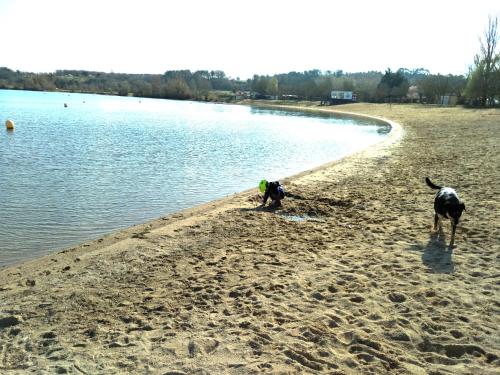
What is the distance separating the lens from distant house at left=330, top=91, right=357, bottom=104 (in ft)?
367

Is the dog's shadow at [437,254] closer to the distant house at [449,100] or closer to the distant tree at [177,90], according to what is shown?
the distant house at [449,100]

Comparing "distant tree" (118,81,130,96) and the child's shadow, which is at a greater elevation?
"distant tree" (118,81,130,96)

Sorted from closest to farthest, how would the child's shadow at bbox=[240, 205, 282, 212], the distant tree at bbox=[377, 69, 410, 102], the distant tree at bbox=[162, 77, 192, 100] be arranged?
the child's shadow at bbox=[240, 205, 282, 212] < the distant tree at bbox=[377, 69, 410, 102] < the distant tree at bbox=[162, 77, 192, 100]

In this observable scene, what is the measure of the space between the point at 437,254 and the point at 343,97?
112 meters

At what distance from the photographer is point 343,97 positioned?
113812 millimetres

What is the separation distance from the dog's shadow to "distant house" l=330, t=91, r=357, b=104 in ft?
354

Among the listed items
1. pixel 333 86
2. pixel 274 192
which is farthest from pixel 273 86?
pixel 274 192

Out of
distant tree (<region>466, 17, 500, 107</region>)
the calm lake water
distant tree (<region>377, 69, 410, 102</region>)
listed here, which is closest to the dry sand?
the calm lake water

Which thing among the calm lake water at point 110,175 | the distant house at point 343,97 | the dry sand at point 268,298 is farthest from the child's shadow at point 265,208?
the distant house at point 343,97

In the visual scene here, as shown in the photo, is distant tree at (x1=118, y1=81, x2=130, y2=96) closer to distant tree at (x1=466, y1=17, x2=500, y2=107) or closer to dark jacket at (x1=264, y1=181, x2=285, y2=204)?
distant tree at (x1=466, y1=17, x2=500, y2=107)

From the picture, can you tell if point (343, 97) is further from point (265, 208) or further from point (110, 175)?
point (265, 208)

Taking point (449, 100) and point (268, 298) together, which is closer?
point (268, 298)

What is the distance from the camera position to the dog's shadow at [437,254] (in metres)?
6.62

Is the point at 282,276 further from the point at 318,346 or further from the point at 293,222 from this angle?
the point at 293,222
